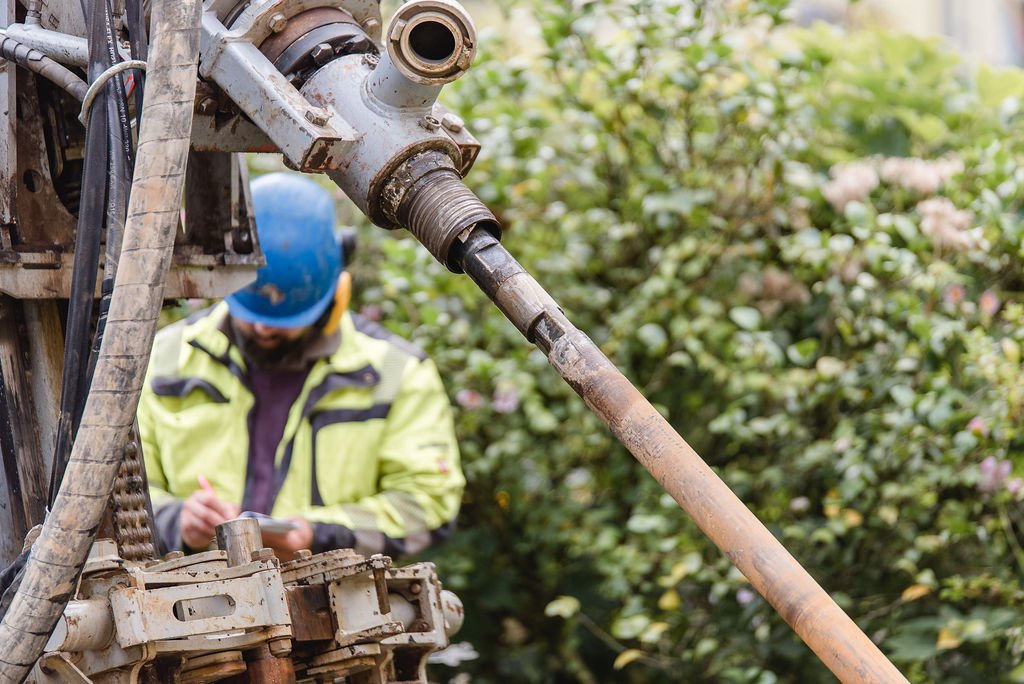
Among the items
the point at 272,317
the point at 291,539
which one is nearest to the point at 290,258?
the point at 272,317

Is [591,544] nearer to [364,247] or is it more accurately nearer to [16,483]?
[364,247]

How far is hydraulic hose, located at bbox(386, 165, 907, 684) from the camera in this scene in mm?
1517

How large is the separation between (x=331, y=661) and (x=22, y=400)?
23.7 inches

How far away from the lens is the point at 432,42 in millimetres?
1732

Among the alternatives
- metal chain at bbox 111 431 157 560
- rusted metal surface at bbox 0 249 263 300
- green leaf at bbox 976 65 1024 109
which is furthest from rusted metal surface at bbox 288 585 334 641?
green leaf at bbox 976 65 1024 109

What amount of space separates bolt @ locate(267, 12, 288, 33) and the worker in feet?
5.23

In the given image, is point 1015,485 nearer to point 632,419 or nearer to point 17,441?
point 632,419

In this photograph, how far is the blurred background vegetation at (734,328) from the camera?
3.65 meters

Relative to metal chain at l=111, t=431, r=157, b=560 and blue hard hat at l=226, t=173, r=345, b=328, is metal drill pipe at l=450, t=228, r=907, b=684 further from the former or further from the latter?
blue hard hat at l=226, t=173, r=345, b=328

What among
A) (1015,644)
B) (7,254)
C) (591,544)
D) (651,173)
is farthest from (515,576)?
(7,254)

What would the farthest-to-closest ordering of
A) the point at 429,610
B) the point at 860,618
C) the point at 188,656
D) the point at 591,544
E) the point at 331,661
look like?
1. the point at 591,544
2. the point at 860,618
3. the point at 429,610
4. the point at 331,661
5. the point at 188,656

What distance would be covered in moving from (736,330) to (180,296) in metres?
2.46

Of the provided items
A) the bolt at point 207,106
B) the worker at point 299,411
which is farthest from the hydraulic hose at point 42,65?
the worker at point 299,411

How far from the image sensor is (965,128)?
4430 mm
